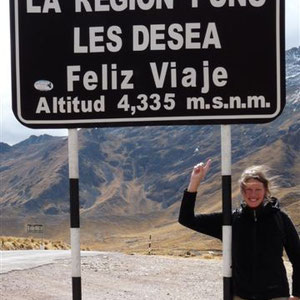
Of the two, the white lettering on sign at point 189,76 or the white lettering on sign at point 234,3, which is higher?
the white lettering on sign at point 234,3

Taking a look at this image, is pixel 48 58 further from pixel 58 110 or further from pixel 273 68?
pixel 273 68

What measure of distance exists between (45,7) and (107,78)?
1.98 ft

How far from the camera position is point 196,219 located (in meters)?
4.16

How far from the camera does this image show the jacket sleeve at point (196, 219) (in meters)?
4.10

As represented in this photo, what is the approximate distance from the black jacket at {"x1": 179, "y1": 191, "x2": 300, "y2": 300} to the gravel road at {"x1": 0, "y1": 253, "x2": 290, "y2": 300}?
31.8 ft

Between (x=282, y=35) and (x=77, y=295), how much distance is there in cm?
205

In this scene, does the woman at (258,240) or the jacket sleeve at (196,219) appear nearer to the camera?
the woman at (258,240)

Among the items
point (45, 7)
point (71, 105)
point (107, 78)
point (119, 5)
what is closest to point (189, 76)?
point (107, 78)

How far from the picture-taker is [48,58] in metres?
4.12

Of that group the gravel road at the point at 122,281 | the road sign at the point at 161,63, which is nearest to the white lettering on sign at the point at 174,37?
the road sign at the point at 161,63

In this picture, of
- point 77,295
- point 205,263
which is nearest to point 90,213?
point 205,263

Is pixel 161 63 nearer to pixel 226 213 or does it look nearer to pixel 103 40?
pixel 103 40

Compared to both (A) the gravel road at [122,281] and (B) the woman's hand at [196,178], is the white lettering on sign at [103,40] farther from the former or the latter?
(A) the gravel road at [122,281]

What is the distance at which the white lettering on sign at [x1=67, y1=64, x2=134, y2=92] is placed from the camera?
4055 millimetres
